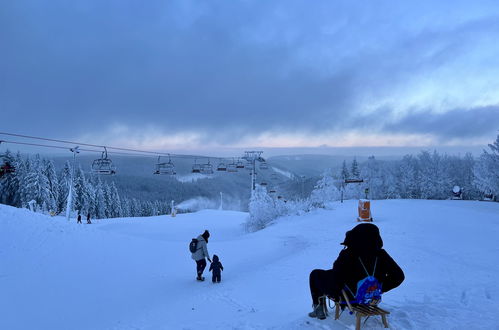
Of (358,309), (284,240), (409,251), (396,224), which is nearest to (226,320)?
(358,309)

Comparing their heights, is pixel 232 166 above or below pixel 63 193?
above

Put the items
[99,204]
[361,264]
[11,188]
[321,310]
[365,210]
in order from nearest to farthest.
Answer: [361,264]
[321,310]
[365,210]
[11,188]
[99,204]

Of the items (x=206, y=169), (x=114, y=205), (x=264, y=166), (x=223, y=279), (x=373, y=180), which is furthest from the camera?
(x=373, y=180)

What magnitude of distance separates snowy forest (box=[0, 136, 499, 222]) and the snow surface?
16868 mm

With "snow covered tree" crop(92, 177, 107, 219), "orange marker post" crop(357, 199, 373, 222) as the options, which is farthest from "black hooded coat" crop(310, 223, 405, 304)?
"snow covered tree" crop(92, 177, 107, 219)

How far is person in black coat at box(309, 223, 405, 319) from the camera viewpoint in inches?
213

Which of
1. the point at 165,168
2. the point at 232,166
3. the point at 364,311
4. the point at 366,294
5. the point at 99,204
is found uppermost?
the point at 232,166

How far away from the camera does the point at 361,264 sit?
544 centimetres

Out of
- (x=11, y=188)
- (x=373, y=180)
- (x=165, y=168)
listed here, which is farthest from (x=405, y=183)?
(x=11, y=188)

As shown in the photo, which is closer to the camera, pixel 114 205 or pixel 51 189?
pixel 51 189

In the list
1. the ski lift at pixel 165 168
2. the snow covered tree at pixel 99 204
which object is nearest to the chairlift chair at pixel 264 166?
the ski lift at pixel 165 168

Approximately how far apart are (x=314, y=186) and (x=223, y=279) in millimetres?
60863

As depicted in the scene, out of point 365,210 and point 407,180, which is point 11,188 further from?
point 407,180

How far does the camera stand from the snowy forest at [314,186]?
40031 millimetres
